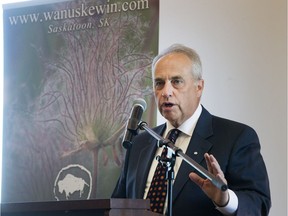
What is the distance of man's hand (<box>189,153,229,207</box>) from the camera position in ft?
8.07

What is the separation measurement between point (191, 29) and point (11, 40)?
146 centimetres

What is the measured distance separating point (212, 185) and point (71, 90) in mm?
2102

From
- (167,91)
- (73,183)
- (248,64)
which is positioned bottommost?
(73,183)

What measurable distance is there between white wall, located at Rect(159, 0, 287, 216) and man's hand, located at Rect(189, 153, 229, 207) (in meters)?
1.09

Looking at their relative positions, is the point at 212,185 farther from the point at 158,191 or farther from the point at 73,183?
the point at 73,183

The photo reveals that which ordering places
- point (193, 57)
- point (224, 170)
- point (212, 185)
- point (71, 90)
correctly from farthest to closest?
point (71, 90), point (193, 57), point (224, 170), point (212, 185)

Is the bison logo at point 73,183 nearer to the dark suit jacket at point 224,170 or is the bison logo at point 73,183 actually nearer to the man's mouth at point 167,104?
the dark suit jacket at point 224,170

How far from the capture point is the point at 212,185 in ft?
8.32

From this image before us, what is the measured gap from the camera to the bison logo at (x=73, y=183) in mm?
4254

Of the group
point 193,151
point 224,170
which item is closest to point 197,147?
point 193,151

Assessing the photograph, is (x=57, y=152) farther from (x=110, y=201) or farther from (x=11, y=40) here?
(x=110, y=201)

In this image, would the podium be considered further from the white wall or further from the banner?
the banner

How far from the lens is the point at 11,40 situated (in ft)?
15.5

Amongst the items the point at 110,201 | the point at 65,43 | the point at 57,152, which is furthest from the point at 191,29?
the point at 110,201
